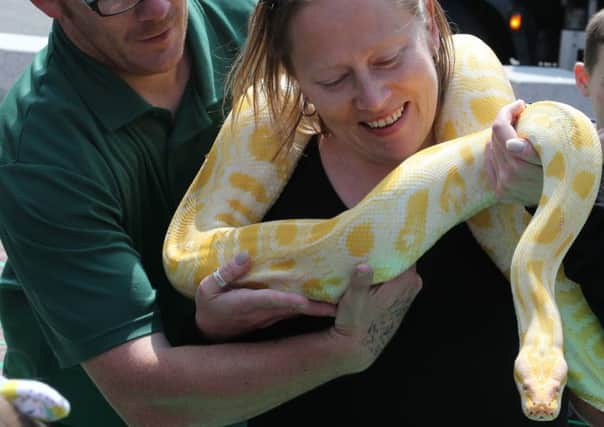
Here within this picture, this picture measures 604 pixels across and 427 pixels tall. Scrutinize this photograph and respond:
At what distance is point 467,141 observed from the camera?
2.13 metres

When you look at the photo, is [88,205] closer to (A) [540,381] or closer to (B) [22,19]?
(A) [540,381]

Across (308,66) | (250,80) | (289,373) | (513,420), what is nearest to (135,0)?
(250,80)

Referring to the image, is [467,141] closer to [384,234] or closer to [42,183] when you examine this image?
[384,234]

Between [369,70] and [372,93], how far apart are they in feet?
0.17

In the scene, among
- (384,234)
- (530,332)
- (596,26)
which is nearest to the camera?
(530,332)

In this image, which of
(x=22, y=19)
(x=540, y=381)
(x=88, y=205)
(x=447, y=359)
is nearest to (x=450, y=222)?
(x=447, y=359)

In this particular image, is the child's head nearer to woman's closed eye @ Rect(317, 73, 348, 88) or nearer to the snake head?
woman's closed eye @ Rect(317, 73, 348, 88)

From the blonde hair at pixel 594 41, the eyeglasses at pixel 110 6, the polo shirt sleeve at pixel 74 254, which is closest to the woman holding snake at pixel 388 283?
the polo shirt sleeve at pixel 74 254

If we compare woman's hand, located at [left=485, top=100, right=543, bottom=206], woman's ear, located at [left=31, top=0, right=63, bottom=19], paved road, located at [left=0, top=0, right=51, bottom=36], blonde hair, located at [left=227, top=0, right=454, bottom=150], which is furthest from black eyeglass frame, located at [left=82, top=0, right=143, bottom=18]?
paved road, located at [left=0, top=0, right=51, bottom=36]

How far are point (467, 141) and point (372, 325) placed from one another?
1.44 ft

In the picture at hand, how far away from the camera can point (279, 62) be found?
2.29 meters

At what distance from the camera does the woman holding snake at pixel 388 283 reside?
6.85 ft

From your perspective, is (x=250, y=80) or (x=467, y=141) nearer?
(x=467, y=141)

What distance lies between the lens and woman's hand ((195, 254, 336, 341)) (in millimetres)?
2145
